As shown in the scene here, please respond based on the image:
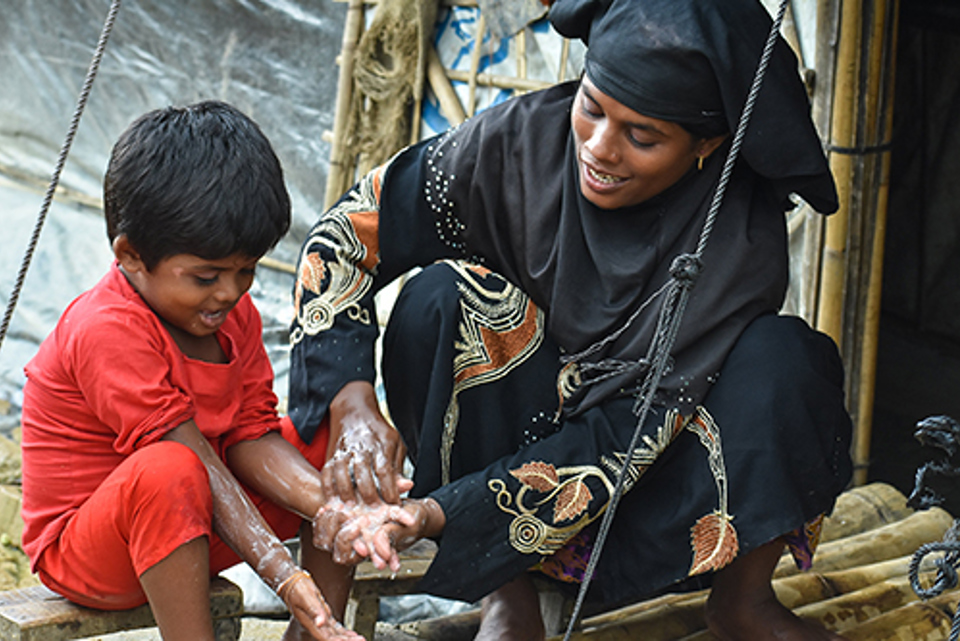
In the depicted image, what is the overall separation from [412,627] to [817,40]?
191 centimetres

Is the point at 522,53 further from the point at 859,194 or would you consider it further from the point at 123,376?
the point at 123,376

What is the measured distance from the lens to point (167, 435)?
175cm

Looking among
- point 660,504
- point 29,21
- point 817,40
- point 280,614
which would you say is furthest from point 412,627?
point 29,21

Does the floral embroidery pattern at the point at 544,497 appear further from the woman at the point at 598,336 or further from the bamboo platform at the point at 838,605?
the bamboo platform at the point at 838,605

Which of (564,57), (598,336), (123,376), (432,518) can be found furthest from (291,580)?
(564,57)

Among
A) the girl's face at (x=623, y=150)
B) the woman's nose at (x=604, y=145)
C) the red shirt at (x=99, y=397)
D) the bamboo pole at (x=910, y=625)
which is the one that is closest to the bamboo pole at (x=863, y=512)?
the bamboo pole at (x=910, y=625)

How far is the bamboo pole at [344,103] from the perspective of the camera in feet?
13.6

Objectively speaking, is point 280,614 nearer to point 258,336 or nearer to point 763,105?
point 258,336

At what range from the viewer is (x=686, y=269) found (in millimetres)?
1652

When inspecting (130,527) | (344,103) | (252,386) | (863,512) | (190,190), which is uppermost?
(344,103)

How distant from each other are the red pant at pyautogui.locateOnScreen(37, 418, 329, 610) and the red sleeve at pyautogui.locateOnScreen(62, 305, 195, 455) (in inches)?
1.9

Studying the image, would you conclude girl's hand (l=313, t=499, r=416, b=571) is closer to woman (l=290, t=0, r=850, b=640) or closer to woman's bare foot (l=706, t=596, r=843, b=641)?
woman (l=290, t=0, r=850, b=640)

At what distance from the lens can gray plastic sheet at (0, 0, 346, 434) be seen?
4.86 meters

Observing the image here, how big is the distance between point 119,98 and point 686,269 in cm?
437
